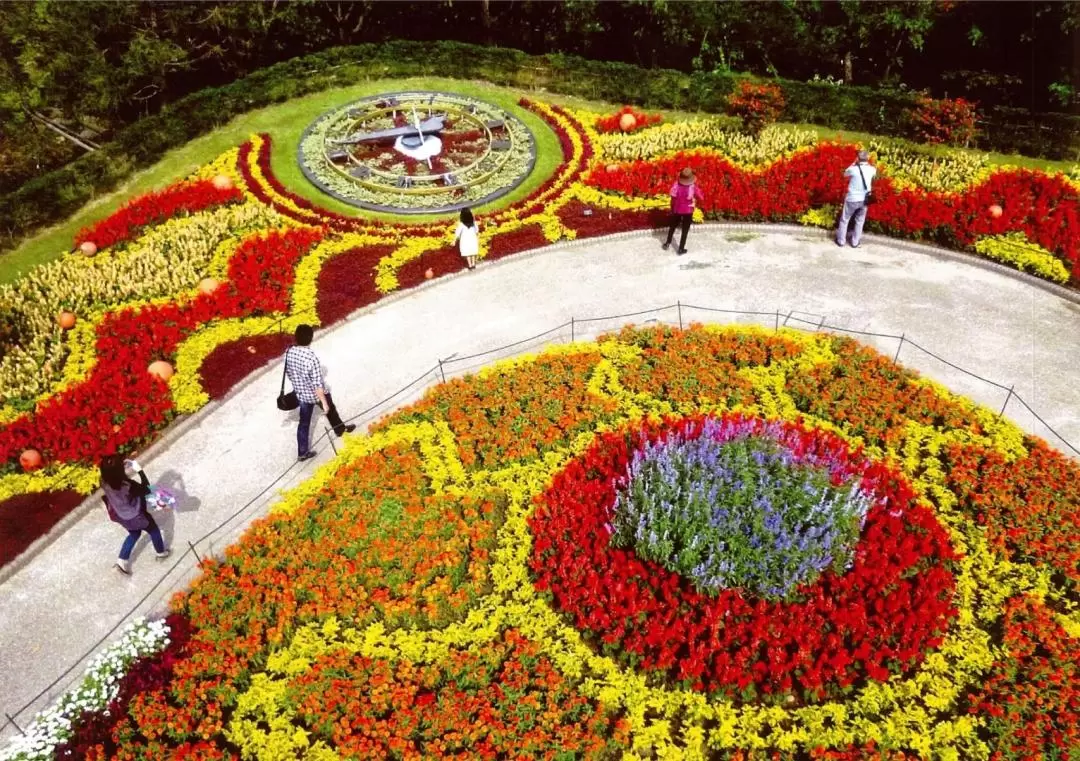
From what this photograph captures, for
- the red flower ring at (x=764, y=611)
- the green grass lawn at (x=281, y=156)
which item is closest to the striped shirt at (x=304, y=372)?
the red flower ring at (x=764, y=611)

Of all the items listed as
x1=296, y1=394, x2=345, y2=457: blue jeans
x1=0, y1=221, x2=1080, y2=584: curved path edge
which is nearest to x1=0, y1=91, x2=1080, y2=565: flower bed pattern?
x1=0, y1=221, x2=1080, y2=584: curved path edge

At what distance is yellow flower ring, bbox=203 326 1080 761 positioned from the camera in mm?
9977

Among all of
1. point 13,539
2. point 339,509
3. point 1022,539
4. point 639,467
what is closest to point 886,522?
point 1022,539

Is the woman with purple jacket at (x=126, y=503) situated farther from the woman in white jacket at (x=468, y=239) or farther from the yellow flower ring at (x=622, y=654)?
the woman in white jacket at (x=468, y=239)

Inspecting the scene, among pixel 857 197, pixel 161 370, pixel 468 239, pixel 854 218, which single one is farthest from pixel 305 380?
pixel 854 218

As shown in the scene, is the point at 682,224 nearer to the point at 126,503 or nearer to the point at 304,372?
the point at 304,372

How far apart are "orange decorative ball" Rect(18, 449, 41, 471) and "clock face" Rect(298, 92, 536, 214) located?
10.4 m

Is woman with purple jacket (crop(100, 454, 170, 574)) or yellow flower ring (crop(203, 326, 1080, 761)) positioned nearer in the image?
yellow flower ring (crop(203, 326, 1080, 761))

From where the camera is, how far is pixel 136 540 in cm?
1213

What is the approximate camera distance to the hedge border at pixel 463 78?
2155cm

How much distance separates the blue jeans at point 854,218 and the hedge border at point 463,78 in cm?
666

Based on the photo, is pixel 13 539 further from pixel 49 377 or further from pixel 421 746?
pixel 421 746

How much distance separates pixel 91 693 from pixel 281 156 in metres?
17.3

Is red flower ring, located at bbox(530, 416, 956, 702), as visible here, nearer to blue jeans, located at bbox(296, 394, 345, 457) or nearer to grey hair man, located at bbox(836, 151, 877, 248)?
blue jeans, located at bbox(296, 394, 345, 457)
